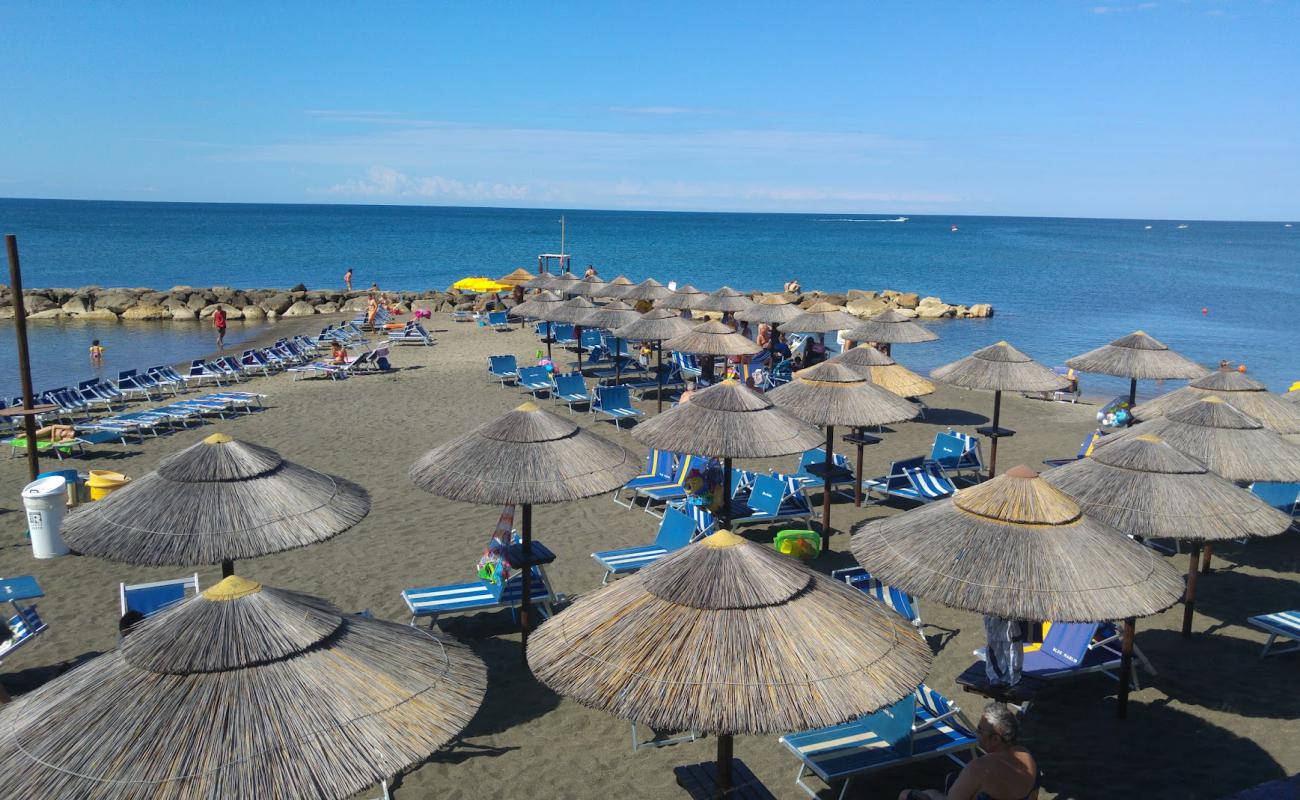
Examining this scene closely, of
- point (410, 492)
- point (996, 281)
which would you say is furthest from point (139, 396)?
point (996, 281)

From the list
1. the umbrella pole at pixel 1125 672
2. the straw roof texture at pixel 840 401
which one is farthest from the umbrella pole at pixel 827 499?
the umbrella pole at pixel 1125 672

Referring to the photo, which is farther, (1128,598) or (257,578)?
(257,578)

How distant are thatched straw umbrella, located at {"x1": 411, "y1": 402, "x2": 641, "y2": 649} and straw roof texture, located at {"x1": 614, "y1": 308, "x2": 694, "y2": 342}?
847 cm

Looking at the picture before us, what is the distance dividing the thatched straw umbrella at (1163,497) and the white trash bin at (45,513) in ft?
32.9

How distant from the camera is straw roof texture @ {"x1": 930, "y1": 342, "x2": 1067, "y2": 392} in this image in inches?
457

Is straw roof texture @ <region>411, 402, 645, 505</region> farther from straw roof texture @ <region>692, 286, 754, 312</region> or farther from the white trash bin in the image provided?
straw roof texture @ <region>692, 286, 754, 312</region>

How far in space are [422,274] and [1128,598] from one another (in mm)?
63054

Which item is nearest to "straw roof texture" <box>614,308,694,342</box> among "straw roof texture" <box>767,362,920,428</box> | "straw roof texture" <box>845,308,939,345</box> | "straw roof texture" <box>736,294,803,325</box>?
"straw roof texture" <box>845,308,939,345</box>

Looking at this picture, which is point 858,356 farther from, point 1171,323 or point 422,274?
point 422,274

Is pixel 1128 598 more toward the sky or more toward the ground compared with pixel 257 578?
more toward the sky

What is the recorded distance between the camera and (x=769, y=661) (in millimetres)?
3887

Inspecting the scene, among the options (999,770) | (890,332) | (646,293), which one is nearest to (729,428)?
(999,770)

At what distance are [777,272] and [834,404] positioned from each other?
209 feet

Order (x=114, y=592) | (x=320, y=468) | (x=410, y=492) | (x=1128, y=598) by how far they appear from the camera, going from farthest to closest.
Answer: (x=320, y=468)
(x=410, y=492)
(x=114, y=592)
(x=1128, y=598)
